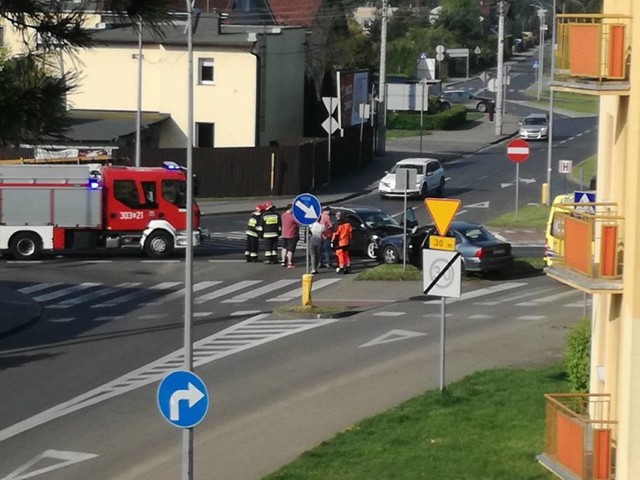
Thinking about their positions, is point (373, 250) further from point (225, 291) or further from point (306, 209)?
point (306, 209)

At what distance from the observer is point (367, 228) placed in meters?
35.1

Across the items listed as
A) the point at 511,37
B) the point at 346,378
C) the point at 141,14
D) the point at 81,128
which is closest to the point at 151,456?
the point at 346,378

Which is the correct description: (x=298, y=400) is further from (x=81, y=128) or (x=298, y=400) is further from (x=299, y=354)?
(x=81, y=128)

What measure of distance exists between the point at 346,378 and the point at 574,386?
4396 mm

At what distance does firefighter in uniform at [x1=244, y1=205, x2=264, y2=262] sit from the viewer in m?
33.3

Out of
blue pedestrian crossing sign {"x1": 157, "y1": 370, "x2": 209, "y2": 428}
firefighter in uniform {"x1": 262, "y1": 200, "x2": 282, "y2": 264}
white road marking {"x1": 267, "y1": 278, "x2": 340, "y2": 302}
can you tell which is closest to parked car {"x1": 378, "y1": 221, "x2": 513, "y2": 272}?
white road marking {"x1": 267, "y1": 278, "x2": 340, "y2": 302}

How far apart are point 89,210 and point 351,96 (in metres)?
Answer: 25.6

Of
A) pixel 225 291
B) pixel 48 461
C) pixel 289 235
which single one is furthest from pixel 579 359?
pixel 289 235

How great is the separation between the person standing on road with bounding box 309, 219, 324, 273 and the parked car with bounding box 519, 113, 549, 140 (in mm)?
38315

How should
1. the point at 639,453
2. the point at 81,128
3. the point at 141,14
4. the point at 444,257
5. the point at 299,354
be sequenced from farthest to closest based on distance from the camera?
the point at 81,128 < the point at 299,354 < the point at 444,257 < the point at 639,453 < the point at 141,14

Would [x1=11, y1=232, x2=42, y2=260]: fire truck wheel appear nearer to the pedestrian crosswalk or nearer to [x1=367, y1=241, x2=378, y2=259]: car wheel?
the pedestrian crosswalk

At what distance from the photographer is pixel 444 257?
1934 cm

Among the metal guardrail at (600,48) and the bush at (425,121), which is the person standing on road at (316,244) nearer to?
the metal guardrail at (600,48)

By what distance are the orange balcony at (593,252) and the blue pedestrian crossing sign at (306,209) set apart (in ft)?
45.5
